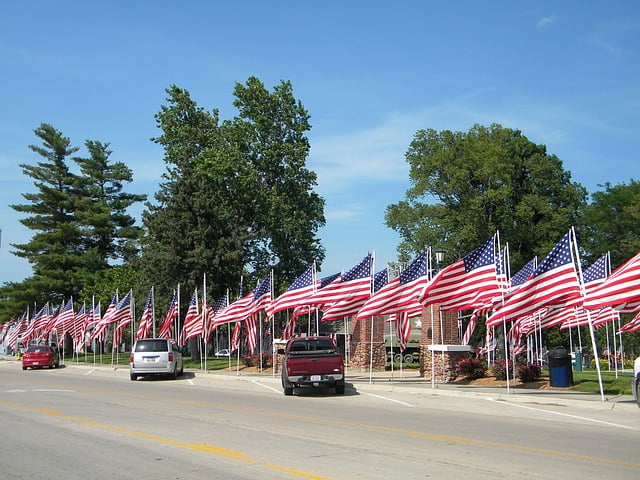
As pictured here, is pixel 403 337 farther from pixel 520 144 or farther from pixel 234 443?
pixel 520 144

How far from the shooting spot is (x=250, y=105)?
173ft

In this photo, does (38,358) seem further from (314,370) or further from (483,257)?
(483,257)

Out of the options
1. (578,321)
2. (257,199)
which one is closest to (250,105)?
(257,199)

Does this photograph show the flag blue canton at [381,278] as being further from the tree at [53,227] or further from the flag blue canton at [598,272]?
the tree at [53,227]

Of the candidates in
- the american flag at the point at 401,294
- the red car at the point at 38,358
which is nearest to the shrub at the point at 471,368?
the american flag at the point at 401,294

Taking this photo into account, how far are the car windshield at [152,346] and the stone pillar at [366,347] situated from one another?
32.7 feet

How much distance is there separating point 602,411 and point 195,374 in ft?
71.1

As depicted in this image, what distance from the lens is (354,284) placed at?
26.4 meters

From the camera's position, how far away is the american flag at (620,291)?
54.3 feet

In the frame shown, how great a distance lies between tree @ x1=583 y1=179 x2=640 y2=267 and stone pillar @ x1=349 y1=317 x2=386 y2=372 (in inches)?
980

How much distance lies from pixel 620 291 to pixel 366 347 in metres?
19.6

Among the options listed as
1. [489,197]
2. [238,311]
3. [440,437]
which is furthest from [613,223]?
[440,437]

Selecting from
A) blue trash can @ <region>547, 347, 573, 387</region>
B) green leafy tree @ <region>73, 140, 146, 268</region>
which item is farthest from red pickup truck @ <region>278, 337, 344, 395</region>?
green leafy tree @ <region>73, 140, 146, 268</region>

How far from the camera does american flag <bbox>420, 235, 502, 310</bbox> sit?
2114 centimetres
